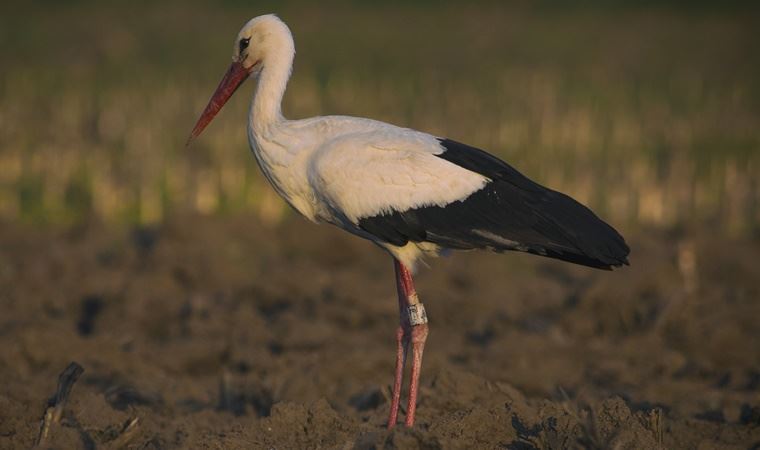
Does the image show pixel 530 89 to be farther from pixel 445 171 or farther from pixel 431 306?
pixel 445 171

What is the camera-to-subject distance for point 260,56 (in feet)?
25.8

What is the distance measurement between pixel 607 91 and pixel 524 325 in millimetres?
14944

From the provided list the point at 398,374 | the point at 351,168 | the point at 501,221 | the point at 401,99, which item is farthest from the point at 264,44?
the point at 401,99

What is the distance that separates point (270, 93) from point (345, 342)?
332cm

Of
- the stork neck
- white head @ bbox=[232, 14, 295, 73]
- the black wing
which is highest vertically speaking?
white head @ bbox=[232, 14, 295, 73]

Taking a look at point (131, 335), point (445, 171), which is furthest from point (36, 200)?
point (445, 171)

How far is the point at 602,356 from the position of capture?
10.3 metres

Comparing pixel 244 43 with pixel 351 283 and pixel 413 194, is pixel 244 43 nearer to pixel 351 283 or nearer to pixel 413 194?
pixel 413 194

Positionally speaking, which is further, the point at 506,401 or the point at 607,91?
the point at 607,91

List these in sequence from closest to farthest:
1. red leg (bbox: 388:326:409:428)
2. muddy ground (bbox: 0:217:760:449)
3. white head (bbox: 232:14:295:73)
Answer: muddy ground (bbox: 0:217:760:449)
red leg (bbox: 388:326:409:428)
white head (bbox: 232:14:295:73)

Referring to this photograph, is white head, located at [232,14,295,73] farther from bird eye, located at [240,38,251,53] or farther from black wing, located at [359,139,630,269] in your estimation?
black wing, located at [359,139,630,269]

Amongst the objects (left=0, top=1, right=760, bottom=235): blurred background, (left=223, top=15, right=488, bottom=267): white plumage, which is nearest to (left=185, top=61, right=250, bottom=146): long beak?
(left=223, top=15, right=488, bottom=267): white plumage

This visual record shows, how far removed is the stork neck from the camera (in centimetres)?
754

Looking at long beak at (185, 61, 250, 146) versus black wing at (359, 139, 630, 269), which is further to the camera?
long beak at (185, 61, 250, 146)
